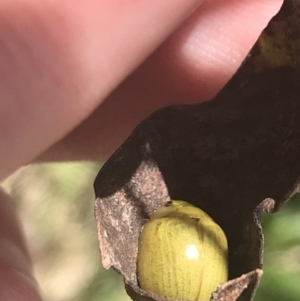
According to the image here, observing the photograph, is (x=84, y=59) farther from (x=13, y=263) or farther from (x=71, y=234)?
(x=71, y=234)

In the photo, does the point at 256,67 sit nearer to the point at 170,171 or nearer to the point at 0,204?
the point at 170,171

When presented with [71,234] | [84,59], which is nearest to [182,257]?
[84,59]

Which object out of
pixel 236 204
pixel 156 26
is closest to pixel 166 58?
pixel 156 26

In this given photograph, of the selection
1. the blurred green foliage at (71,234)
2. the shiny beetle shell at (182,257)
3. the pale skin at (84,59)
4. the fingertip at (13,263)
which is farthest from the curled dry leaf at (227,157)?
the blurred green foliage at (71,234)

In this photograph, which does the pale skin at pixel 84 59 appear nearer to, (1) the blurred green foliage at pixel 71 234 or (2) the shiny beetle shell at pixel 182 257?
(2) the shiny beetle shell at pixel 182 257

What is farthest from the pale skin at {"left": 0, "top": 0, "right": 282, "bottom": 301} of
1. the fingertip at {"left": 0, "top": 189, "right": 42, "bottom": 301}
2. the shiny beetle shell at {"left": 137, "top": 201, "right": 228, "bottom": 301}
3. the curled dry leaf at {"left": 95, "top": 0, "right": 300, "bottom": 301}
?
the shiny beetle shell at {"left": 137, "top": 201, "right": 228, "bottom": 301}

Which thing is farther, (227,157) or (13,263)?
(13,263)
